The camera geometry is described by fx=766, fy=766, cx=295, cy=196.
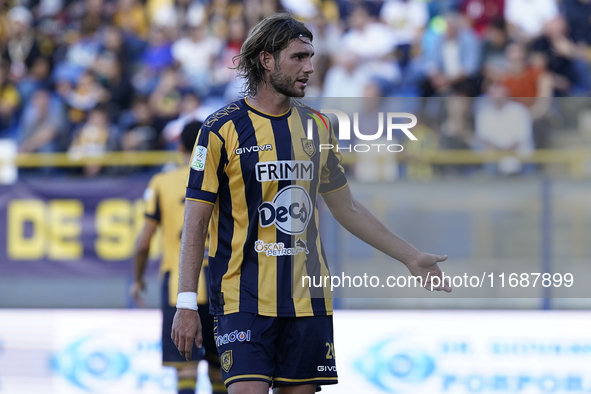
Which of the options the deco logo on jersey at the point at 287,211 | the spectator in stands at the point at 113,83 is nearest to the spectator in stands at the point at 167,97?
the spectator in stands at the point at 113,83

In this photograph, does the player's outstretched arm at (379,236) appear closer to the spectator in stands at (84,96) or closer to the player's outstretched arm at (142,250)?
the player's outstretched arm at (142,250)

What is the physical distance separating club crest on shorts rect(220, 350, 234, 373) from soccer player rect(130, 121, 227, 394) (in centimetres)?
179

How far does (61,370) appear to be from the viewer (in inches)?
251

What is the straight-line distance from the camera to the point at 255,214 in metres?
3.25

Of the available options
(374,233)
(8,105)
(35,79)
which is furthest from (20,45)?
(374,233)

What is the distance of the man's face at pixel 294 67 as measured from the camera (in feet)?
10.7

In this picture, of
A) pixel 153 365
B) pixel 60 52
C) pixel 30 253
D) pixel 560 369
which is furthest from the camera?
pixel 60 52

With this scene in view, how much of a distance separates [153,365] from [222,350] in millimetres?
3192

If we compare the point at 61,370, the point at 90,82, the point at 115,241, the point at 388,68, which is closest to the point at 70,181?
the point at 115,241

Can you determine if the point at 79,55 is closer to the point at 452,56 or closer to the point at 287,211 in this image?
the point at 452,56

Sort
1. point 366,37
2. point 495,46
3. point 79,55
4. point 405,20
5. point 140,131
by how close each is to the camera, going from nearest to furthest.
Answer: point 495,46, point 140,131, point 366,37, point 405,20, point 79,55

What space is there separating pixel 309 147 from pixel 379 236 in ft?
1.75

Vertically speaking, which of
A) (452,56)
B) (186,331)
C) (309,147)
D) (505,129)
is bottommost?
(186,331)

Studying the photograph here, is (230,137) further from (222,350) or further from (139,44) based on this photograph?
(139,44)
